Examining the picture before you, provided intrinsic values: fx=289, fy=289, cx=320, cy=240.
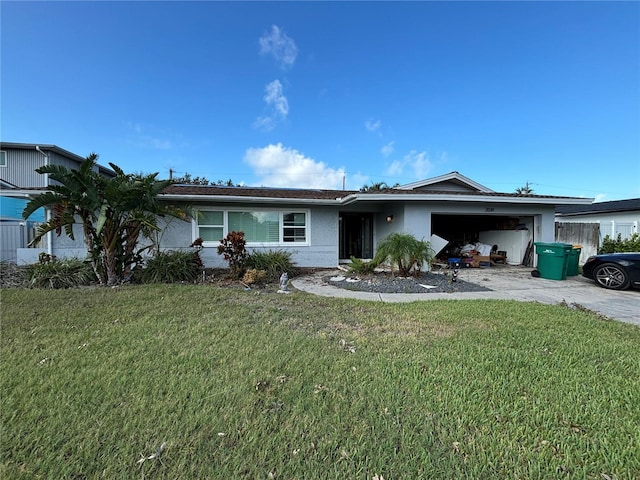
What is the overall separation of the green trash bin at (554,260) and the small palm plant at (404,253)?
12.6 feet

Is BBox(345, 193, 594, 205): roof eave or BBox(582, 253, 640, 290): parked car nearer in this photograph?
BBox(582, 253, 640, 290): parked car

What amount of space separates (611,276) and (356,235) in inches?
351

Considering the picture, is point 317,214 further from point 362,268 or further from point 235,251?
point 235,251

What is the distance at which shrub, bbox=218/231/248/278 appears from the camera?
857 cm

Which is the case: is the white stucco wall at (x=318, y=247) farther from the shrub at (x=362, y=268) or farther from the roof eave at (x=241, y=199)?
the shrub at (x=362, y=268)

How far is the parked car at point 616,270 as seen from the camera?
24.3 ft

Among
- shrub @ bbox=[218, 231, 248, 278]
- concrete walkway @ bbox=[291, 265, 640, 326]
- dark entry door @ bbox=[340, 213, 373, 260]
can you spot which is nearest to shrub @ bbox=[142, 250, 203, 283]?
shrub @ bbox=[218, 231, 248, 278]

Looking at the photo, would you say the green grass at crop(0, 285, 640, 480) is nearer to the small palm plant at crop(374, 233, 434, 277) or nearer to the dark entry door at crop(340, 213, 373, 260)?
the small palm plant at crop(374, 233, 434, 277)

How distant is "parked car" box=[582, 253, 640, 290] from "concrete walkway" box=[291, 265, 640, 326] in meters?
0.23

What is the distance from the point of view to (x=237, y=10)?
31.6 ft

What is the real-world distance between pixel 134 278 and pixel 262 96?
1008 cm

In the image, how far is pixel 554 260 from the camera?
356 inches

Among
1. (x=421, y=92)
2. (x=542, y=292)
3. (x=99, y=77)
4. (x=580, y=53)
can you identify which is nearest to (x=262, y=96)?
(x=99, y=77)

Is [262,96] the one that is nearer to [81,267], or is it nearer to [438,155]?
[81,267]
